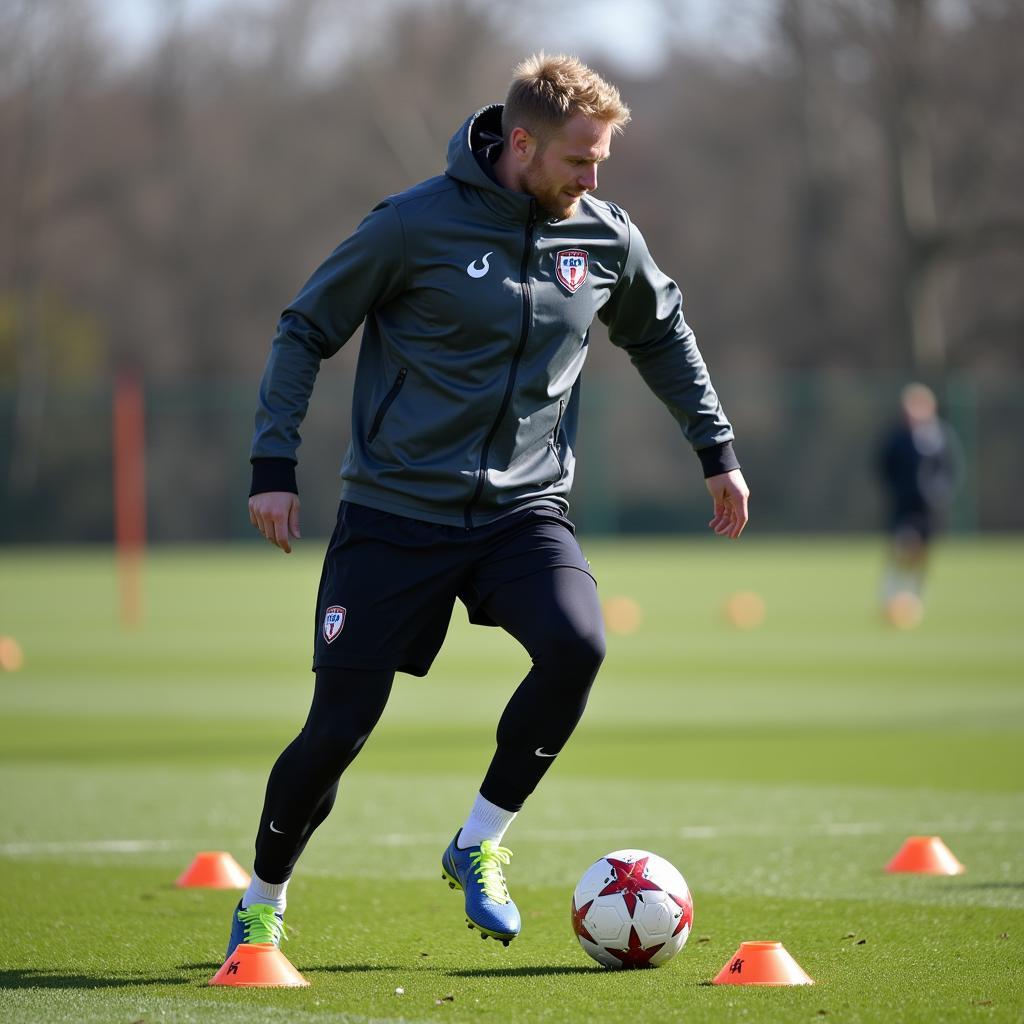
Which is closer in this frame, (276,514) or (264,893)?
(276,514)

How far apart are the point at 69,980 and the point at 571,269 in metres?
2.28

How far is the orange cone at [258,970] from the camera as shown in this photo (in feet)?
16.7

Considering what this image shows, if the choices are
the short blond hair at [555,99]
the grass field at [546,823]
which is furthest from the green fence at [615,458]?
the short blond hair at [555,99]

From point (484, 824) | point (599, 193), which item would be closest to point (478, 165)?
point (484, 824)

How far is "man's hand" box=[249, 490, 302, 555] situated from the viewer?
518cm

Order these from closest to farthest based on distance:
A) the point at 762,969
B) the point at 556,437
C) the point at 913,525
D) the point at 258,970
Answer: the point at 762,969, the point at 258,970, the point at 556,437, the point at 913,525

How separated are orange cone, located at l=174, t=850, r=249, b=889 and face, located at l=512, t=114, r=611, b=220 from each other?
2.71m

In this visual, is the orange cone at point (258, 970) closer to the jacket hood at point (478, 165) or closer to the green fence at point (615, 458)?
the jacket hood at point (478, 165)

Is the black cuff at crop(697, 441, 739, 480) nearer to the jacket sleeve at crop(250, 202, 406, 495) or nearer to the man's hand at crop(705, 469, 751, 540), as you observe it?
the man's hand at crop(705, 469, 751, 540)

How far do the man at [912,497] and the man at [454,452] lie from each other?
15.8 metres

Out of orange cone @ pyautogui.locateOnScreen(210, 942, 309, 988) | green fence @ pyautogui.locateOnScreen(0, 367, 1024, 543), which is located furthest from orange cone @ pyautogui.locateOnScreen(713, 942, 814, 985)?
green fence @ pyautogui.locateOnScreen(0, 367, 1024, 543)

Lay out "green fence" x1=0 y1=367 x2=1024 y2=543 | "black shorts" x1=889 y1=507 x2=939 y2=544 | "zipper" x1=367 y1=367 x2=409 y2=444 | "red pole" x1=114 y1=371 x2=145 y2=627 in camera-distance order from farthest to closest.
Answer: "green fence" x1=0 y1=367 x2=1024 y2=543, "red pole" x1=114 y1=371 x2=145 y2=627, "black shorts" x1=889 y1=507 x2=939 y2=544, "zipper" x1=367 y1=367 x2=409 y2=444

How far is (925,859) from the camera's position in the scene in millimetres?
6891

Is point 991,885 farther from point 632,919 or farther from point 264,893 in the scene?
point 264,893
